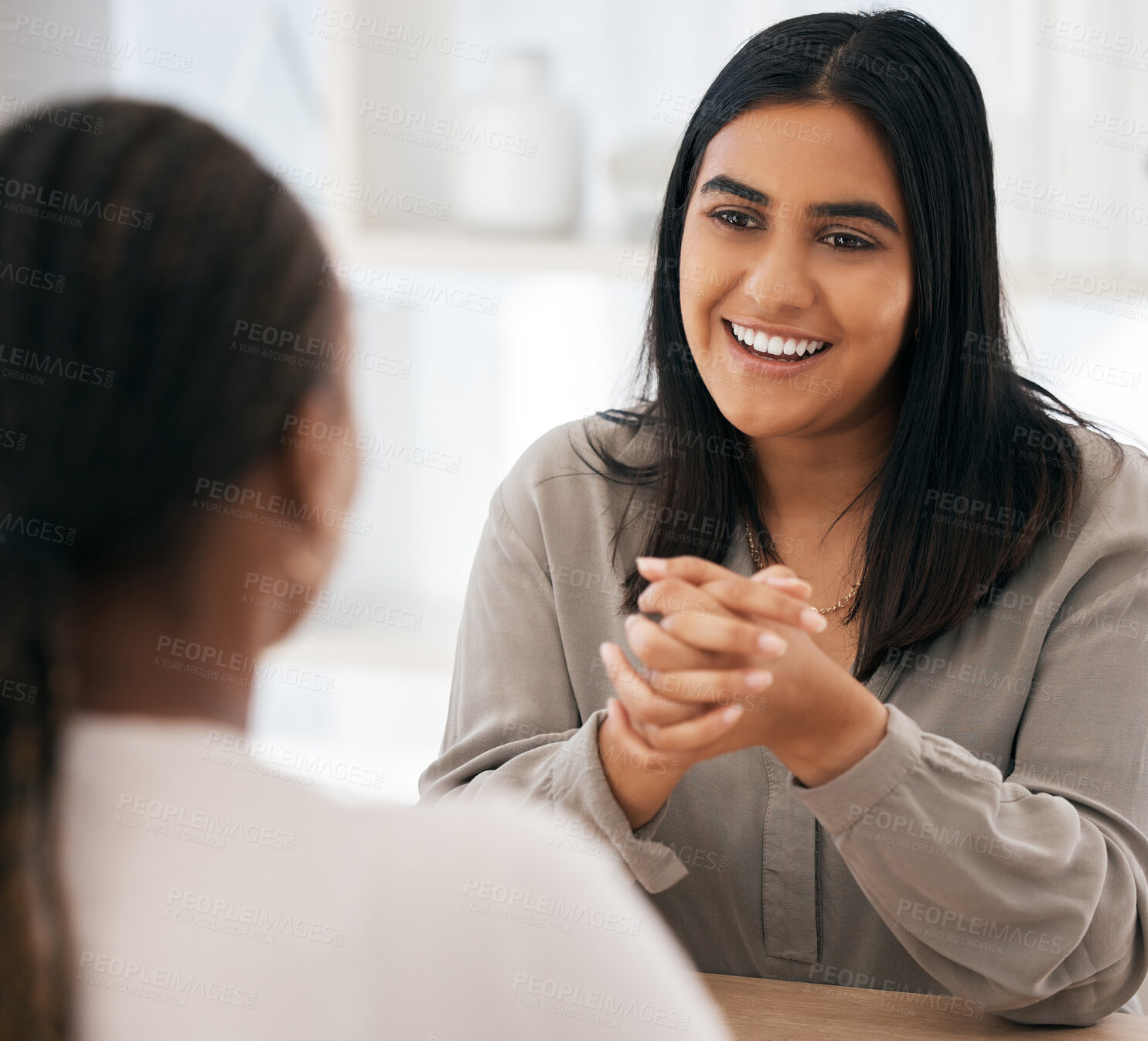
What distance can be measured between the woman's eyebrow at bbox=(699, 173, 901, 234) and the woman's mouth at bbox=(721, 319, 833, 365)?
14 centimetres

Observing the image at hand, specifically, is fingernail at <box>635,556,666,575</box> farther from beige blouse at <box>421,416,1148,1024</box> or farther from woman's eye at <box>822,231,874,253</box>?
woman's eye at <box>822,231,874,253</box>

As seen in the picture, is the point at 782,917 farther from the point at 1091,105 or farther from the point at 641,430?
the point at 1091,105

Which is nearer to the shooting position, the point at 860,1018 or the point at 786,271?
the point at 860,1018

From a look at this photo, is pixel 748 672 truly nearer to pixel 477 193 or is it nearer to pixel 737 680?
pixel 737 680

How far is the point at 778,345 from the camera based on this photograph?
4.41ft

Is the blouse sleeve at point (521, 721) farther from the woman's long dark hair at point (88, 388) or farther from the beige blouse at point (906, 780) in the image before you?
the woman's long dark hair at point (88, 388)

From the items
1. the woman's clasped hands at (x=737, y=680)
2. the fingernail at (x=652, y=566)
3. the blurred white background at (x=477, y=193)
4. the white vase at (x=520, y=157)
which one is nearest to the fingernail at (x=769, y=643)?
the woman's clasped hands at (x=737, y=680)

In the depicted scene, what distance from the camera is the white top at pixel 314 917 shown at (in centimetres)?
54

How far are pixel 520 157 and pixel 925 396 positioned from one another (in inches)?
36.3

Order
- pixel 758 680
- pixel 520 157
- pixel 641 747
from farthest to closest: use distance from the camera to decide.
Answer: pixel 520 157
pixel 641 747
pixel 758 680

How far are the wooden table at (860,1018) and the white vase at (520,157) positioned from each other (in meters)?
1.32

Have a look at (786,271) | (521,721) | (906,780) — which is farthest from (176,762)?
(786,271)

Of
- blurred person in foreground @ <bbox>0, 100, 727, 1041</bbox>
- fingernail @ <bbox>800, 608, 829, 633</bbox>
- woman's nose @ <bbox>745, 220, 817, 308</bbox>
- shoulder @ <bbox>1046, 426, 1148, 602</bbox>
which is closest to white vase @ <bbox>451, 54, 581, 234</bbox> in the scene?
woman's nose @ <bbox>745, 220, 817, 308</bbox>

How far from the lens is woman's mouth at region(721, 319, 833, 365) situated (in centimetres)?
134
